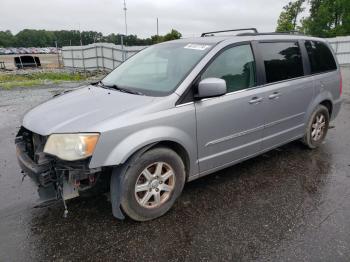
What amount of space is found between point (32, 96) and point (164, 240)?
929 centimetres

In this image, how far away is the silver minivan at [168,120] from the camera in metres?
2.83

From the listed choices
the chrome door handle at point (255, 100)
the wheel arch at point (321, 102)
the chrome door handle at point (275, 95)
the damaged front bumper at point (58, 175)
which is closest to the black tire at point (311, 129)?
the wheel arch at point (321, 102)

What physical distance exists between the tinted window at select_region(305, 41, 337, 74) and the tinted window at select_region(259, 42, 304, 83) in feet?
0.99

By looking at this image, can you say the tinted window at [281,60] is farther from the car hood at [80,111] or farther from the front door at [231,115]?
the car hood at [80,111]

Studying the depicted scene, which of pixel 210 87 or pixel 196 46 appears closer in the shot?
pixel 210 87

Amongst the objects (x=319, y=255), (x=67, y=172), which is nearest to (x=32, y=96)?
(x=67, y=172)

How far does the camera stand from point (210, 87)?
3.22 meters

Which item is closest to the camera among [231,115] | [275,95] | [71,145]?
[71,145]

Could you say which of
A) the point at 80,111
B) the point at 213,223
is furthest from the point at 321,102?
the point at 80,111

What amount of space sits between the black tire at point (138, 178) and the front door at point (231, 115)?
13.1 inches

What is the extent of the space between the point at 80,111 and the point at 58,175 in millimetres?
646

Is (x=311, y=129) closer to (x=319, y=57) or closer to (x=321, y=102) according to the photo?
(x=321, y=102)

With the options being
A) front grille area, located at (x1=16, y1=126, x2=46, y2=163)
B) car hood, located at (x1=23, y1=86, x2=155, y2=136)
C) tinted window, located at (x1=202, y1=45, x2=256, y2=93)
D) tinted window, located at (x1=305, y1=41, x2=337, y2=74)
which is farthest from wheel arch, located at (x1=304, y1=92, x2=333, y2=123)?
front grille area, located at (x1=16, y1=126, x2=46, y2=163)

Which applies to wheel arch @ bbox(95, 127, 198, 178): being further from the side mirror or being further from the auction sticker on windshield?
the auction sticker on windshield
